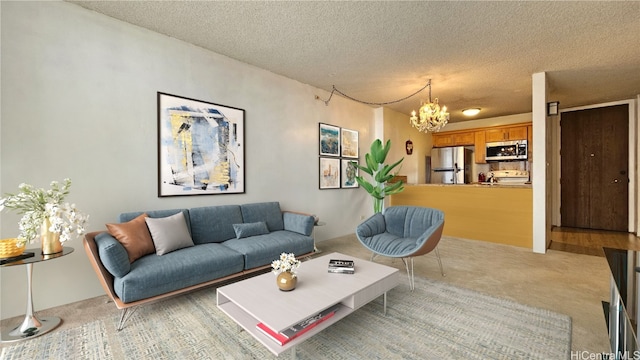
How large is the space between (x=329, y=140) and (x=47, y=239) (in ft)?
12.7

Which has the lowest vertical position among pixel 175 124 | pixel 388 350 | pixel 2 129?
pixel 388 350

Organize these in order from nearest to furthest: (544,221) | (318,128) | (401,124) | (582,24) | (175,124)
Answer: (582,24)
(175,124)
(544,221)
(318,128)
(401,124)

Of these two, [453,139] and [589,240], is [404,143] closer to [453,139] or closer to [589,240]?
[453,139]

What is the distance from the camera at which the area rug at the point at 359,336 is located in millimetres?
1736

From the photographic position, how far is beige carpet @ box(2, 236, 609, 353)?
2.13 metres

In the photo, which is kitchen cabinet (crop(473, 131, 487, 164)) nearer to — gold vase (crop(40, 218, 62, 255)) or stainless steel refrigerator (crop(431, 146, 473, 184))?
stainless steel refrigerator (crop(431, 146, 473, 184))

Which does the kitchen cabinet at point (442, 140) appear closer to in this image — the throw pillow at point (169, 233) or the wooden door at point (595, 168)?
the wooden door at point (595, 168)

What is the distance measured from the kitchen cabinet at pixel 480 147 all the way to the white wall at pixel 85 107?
19.4ft

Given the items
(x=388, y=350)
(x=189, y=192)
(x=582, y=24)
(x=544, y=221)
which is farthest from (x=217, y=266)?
(x=544, y=221)

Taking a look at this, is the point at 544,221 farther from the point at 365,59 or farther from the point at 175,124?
the point at 175,124

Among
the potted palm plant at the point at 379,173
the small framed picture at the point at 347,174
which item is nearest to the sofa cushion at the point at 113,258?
the potted palm plant at the point at 379,173

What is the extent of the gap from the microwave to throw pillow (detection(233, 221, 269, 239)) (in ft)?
19.5

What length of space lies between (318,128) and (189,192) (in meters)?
2.45

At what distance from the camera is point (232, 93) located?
354 cm
